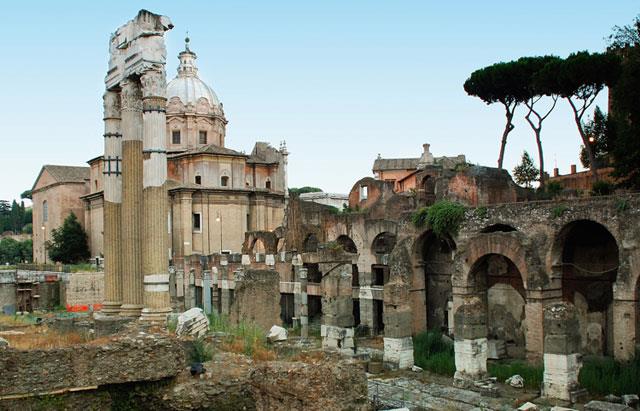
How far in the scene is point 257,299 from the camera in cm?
1844

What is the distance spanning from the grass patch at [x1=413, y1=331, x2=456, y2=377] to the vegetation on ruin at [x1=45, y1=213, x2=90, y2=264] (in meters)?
30.3

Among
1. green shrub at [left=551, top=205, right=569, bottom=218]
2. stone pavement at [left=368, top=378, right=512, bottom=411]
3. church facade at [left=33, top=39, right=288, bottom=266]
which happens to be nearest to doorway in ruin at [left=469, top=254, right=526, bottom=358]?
green shrub at [left=551, top=205, right=569, bottom=218]

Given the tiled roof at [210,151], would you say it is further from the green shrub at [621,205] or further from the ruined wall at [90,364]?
the ruined wall at [90,364]


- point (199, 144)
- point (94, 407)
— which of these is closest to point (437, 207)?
point (94, 407)

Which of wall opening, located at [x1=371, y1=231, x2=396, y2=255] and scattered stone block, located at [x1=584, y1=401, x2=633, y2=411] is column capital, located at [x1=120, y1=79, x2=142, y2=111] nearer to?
wall opening, located at [x1=371, y1=231, x2=396, y2=255]

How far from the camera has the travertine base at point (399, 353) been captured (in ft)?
55.2

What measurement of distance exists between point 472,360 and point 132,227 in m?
8.06

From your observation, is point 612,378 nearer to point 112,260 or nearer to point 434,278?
point 434,278

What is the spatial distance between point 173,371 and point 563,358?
8220 millimetres

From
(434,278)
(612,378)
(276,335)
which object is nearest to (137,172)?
(276,335)

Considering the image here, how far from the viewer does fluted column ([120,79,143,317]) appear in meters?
15.1

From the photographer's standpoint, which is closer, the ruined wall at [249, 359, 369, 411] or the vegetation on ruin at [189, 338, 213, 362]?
the ruined wall at [249, 359, 369, 411]

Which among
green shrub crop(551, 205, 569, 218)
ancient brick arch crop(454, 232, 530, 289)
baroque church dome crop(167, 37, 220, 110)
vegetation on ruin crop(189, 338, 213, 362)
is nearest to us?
vegetation on ruin crop(189, 338, 213, 362)

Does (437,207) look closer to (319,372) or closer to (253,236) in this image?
(319,372)
